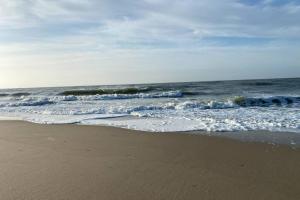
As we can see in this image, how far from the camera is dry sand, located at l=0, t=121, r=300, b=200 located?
3.72 meters

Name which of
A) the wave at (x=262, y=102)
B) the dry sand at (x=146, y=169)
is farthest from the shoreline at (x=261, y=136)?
the wave at (x=262, y=102)

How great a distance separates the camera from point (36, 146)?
21.3 feet

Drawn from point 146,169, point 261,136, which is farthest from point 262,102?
point 146,169

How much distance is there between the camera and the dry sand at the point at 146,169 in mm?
3725

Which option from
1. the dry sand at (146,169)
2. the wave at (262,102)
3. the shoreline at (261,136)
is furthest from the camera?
the wave at (262,102)

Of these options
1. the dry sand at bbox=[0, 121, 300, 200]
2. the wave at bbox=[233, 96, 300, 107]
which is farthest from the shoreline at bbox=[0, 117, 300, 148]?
the wave at bbox=[233, 96, 300, 107]

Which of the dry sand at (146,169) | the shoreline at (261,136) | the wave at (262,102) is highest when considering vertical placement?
the dry sand at (146,169)

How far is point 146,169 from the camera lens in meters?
4.68

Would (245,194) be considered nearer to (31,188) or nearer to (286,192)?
(286,192)

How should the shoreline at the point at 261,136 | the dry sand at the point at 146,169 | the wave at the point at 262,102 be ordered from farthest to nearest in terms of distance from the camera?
the wave at the point at 262,102, the shoreline at the point at 261,136, the dry sand at the point at 146,169

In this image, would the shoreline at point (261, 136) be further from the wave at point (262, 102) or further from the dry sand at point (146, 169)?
the wave at point (262, 102)

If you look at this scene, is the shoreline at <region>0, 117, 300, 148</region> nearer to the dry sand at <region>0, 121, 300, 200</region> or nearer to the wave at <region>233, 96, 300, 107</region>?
the dry sand at <region>0, 121, 300, 200</region>

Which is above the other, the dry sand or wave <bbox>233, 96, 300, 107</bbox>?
the dry sand

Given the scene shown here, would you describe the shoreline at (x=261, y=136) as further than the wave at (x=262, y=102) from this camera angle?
No
